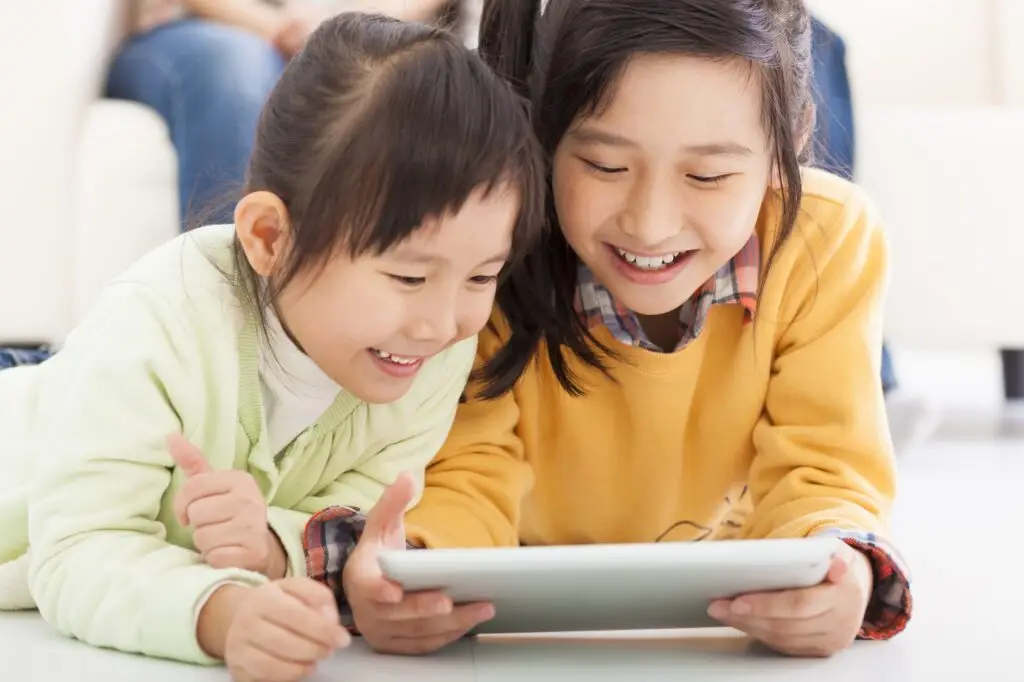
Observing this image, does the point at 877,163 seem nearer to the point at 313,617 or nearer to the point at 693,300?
the point at 693,300

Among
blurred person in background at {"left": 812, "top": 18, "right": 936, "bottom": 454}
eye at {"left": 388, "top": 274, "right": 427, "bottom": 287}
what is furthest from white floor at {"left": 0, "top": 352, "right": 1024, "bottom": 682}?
blurred person in background at {"left": 812, "top": 18, "right": 936, "bottom": 454}

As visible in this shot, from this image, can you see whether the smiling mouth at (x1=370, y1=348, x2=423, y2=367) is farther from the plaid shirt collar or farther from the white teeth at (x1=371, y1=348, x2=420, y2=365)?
the plaid shirt collar

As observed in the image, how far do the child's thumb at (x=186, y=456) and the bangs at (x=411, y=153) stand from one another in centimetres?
16

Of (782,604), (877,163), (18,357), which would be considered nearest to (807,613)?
(782,604)

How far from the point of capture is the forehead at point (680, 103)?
1006 millimetres

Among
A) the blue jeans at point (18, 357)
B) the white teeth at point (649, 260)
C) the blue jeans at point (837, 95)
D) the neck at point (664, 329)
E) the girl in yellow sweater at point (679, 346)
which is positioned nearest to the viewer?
the girl in yellow sweater at point (679, 346)

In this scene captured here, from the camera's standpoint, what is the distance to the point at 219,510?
2.90 ft

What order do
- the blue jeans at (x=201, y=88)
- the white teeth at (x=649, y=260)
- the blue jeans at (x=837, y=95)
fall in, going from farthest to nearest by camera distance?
1. the blue jeans at (x=837, y=95)
2. the blue jeans at (x=201, y=88)
3. the white teeth at (x=649, y=260)

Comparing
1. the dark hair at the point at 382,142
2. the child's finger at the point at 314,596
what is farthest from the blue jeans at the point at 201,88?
the child's finger at the point at 314,596

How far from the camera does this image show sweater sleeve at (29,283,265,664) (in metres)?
0.85

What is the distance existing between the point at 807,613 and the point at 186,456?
1.35ft

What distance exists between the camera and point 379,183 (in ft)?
2.98

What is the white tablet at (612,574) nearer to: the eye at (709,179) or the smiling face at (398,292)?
the smiling face at (398,292)

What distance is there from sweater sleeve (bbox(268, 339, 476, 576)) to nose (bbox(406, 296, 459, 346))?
0.16 metres
